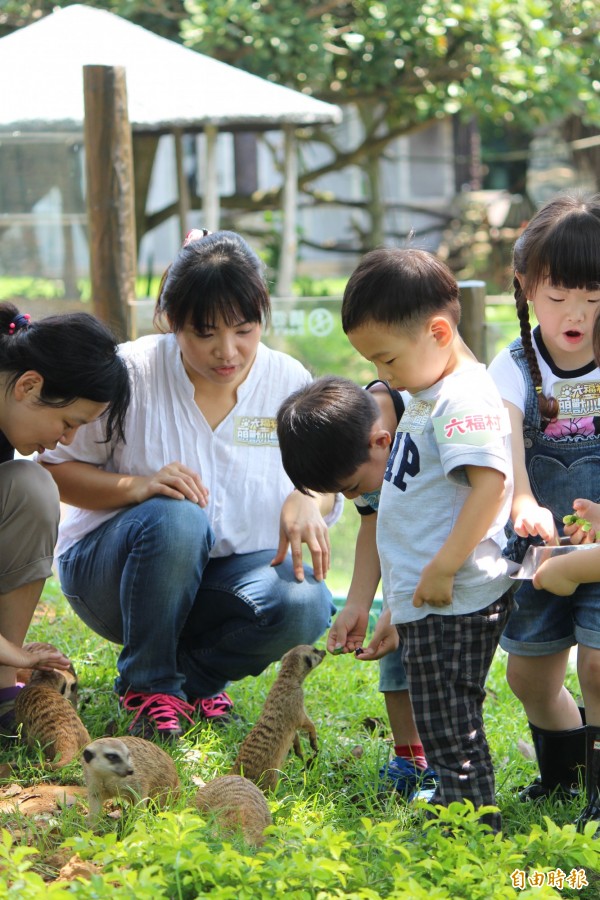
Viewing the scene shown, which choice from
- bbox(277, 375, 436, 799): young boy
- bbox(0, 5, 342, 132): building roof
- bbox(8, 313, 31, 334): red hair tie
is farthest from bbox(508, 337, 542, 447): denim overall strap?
bbox(0, 5, 342, 132): building roof

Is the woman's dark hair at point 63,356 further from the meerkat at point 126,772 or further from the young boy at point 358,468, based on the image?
the meerkat at point 126,772

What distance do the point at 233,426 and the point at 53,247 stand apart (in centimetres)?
554

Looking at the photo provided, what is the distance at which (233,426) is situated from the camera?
3.69m

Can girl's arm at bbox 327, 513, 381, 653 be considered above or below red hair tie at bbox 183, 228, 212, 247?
below

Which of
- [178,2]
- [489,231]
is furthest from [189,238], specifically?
[489,231]

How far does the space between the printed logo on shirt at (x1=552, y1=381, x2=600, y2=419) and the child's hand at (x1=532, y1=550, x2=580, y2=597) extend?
0.42 metres

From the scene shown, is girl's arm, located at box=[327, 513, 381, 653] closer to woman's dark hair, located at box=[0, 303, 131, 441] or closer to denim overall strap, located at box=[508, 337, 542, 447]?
denim overall strap, located at box=[508, 337, 542, 447]

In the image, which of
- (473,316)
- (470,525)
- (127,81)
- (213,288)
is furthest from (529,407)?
(127,81)

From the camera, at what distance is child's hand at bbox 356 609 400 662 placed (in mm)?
3035

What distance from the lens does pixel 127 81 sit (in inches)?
302

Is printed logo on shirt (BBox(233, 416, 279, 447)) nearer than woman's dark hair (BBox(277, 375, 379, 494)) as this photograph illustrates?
No

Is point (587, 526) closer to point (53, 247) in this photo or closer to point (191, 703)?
point (191, 703)

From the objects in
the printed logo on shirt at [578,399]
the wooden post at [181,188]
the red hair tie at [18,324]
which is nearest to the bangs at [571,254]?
the printed logo on shirt at [578,399]

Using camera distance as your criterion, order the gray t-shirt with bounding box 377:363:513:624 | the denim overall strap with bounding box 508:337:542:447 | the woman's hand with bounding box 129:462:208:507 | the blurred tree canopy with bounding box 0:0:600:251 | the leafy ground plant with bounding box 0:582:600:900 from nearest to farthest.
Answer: the leafy ground plant with bounding box 0:582:600:900 → the gray t-shirt with bounding box 377:363:513:624 → the denim overall strap with bounding box 508:337:542:447 → the woman's hand with bounding box 129:462:208:507 → the blurred tree canopy with bounding box 0:0:600:251
